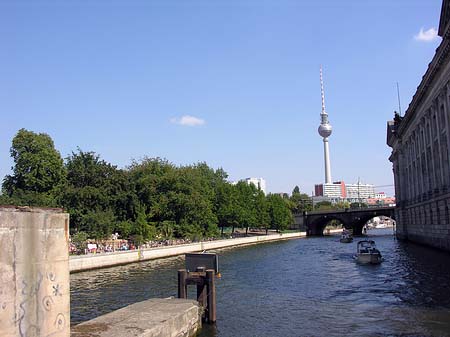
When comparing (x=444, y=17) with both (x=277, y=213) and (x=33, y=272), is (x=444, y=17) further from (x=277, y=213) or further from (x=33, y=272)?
(x=277, y=213)

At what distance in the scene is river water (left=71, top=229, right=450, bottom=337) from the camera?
75.7ft

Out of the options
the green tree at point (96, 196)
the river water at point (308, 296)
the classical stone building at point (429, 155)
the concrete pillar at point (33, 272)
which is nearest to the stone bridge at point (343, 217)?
the classical stone building at point (429, 155)

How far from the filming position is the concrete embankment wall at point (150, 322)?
16.0 metres

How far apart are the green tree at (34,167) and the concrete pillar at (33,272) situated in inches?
3161

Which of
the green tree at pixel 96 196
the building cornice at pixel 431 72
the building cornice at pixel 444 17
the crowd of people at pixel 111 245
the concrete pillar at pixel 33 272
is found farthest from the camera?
the green tree at pixel 96 196

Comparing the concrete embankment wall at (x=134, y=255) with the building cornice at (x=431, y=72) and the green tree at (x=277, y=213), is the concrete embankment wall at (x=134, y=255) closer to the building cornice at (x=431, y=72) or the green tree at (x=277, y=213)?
the building cornice at (x=431, y=72)

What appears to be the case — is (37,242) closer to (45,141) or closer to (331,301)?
(331,301)

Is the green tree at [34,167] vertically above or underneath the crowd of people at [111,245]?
above

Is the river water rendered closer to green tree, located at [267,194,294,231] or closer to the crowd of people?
the crowd of people

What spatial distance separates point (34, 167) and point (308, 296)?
237 feet

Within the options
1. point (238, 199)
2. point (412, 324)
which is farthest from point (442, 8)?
point (238, 199)

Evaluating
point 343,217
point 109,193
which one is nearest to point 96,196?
point 109,193

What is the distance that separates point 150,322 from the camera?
1730cm

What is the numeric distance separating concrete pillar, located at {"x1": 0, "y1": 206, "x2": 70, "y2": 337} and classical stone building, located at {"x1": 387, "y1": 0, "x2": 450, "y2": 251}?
167ft
